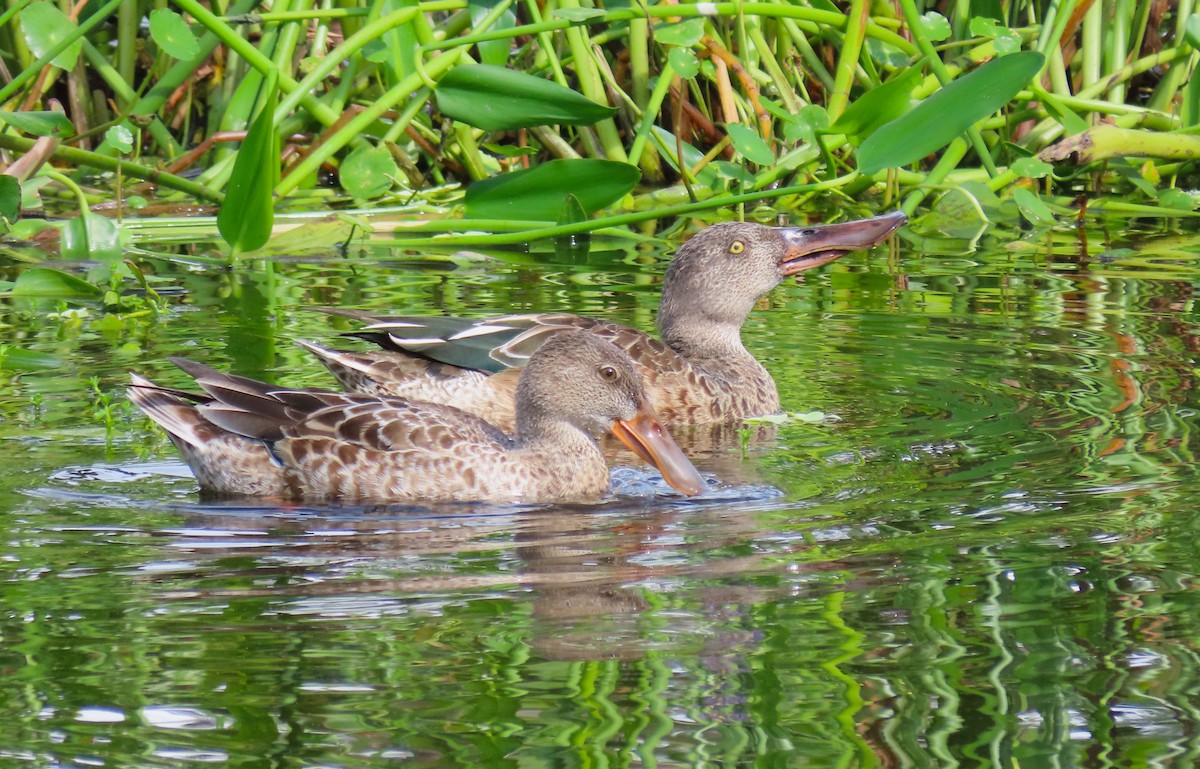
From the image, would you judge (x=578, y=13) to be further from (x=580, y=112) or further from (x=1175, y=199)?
(x=1175, y=199)

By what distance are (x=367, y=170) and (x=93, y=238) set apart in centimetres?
171

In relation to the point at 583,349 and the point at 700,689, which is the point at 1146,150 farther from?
the point at 700,689

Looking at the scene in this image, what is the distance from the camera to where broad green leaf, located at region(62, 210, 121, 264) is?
830cm

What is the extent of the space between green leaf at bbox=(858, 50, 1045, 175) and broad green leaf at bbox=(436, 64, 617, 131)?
1.18 m

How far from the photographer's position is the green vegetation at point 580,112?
791 centimetres

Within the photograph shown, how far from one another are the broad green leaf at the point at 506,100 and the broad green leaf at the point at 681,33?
119 cm

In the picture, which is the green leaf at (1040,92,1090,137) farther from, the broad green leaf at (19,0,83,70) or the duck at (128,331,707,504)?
the broad green leaf at (19,0,83,70)

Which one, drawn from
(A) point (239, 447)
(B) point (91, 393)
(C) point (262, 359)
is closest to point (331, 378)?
(C) point (262, 359)

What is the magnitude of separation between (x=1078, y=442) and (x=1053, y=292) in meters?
3.01

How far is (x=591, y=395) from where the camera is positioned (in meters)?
5.73

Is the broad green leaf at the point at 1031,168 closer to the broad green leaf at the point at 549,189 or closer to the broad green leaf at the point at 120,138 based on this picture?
the broad green leaf at the point at 549,189

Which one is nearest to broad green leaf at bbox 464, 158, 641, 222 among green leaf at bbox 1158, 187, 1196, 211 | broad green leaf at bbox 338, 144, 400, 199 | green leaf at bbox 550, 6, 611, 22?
green leaf at bbox 550, 6, 611, 22

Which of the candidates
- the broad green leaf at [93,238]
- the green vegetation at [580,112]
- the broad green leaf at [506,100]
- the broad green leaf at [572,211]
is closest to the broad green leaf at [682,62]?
the green vegetation at [580,112]

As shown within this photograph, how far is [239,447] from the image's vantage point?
543 cm
